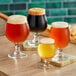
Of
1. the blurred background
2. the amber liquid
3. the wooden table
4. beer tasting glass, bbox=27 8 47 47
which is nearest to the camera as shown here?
the wooden table

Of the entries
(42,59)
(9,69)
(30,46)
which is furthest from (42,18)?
(9,69)

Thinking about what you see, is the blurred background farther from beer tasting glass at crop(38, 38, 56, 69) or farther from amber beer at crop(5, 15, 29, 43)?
beer tasting glass at crop(38, 38, 56, 69)

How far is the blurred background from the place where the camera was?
9.48 ft

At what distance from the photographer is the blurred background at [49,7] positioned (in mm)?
2889

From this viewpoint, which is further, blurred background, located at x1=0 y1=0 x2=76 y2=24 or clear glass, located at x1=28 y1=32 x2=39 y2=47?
blurred background, located at x1=0 y1=0 x2=76 y2=24

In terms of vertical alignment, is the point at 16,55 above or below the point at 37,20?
below

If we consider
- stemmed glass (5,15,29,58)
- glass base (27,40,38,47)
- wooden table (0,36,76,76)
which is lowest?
wooden table (0,36,76,76)

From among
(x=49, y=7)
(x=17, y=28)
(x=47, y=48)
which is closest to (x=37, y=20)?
(x=17, y=28)

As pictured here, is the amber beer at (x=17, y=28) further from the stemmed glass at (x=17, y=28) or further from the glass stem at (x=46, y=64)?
the glass stem at (x=46, y=64)

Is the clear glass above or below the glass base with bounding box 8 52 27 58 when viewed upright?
above

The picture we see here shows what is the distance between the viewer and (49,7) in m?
2.95

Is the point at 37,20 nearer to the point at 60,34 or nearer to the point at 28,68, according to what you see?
the point at 60,34

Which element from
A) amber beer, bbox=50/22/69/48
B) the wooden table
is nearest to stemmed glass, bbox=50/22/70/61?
amber beer, bbox=50/22/69/48

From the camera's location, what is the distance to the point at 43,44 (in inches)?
50.1
